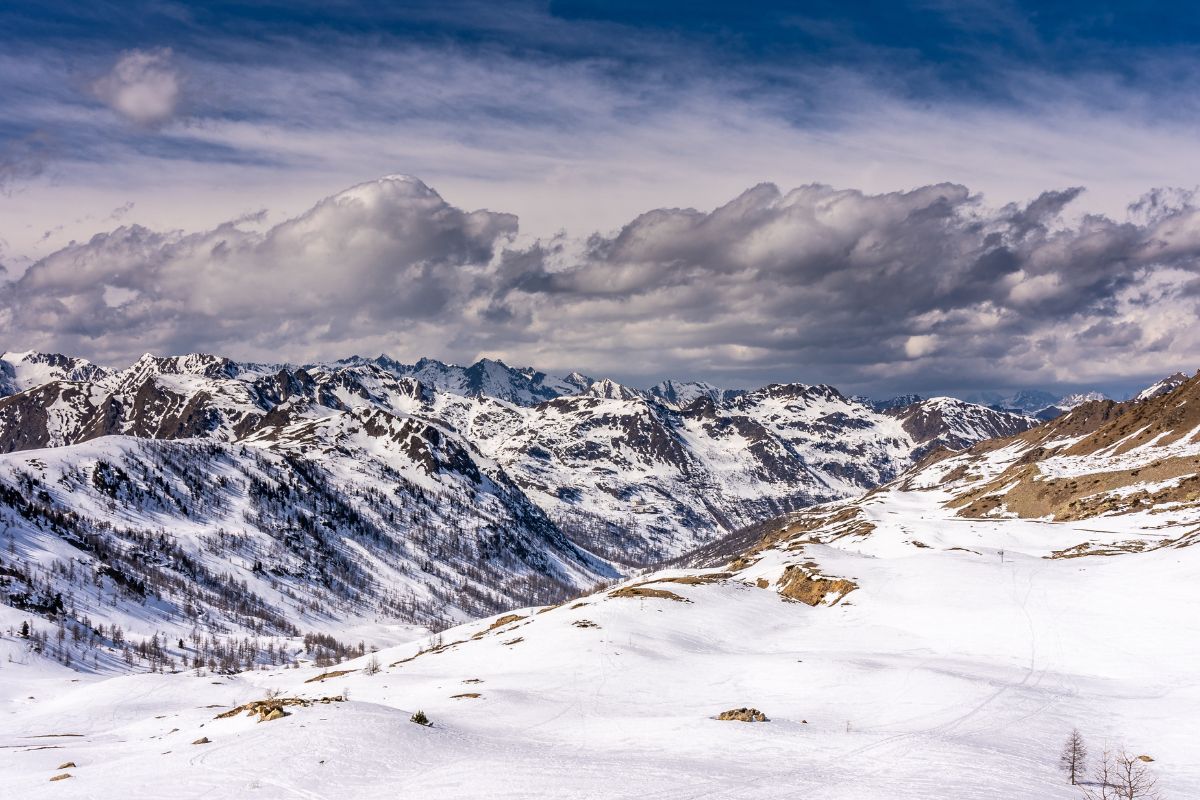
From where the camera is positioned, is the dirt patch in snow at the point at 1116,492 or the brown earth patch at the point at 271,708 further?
the dirt patch in snow at the point at 1116,492

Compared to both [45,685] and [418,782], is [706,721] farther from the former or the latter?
[45,685]

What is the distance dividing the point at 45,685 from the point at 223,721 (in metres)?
117

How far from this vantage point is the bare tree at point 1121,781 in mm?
27109

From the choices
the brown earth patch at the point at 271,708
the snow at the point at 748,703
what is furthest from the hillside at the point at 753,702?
the brown earth patch at the point at 271,708

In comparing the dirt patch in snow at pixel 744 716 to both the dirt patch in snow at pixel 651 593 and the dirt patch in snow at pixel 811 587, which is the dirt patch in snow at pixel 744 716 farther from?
the dirt patch in snow at pixel 811 587

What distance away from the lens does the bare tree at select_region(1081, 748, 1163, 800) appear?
27109 millimetres

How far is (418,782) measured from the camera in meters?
25.2

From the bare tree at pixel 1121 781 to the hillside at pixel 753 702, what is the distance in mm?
786

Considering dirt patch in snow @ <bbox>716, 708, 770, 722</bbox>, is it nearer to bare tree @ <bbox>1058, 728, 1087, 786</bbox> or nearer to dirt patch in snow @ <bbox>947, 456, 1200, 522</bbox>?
bare tree @ <bbox>1058, 728, 1087, 786</bbox>

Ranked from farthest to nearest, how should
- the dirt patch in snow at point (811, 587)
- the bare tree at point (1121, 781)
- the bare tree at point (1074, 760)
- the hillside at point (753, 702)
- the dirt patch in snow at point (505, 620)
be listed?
the dirt patch in snow at point (505, 620) < the dirt patch in snow at point (811, 587) < the bare tree at point (1074, 760) < the bare tree at point (1121, 781) < the hillside at point (753, 702)

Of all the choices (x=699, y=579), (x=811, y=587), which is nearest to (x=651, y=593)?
(x=811, y=587)

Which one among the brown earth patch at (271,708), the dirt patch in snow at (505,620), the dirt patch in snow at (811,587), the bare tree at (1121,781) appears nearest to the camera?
the bare tree at (1121,781)

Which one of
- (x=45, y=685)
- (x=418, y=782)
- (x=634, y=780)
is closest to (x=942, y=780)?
(x=634, y=780)

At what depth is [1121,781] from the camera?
30172 millimetres
